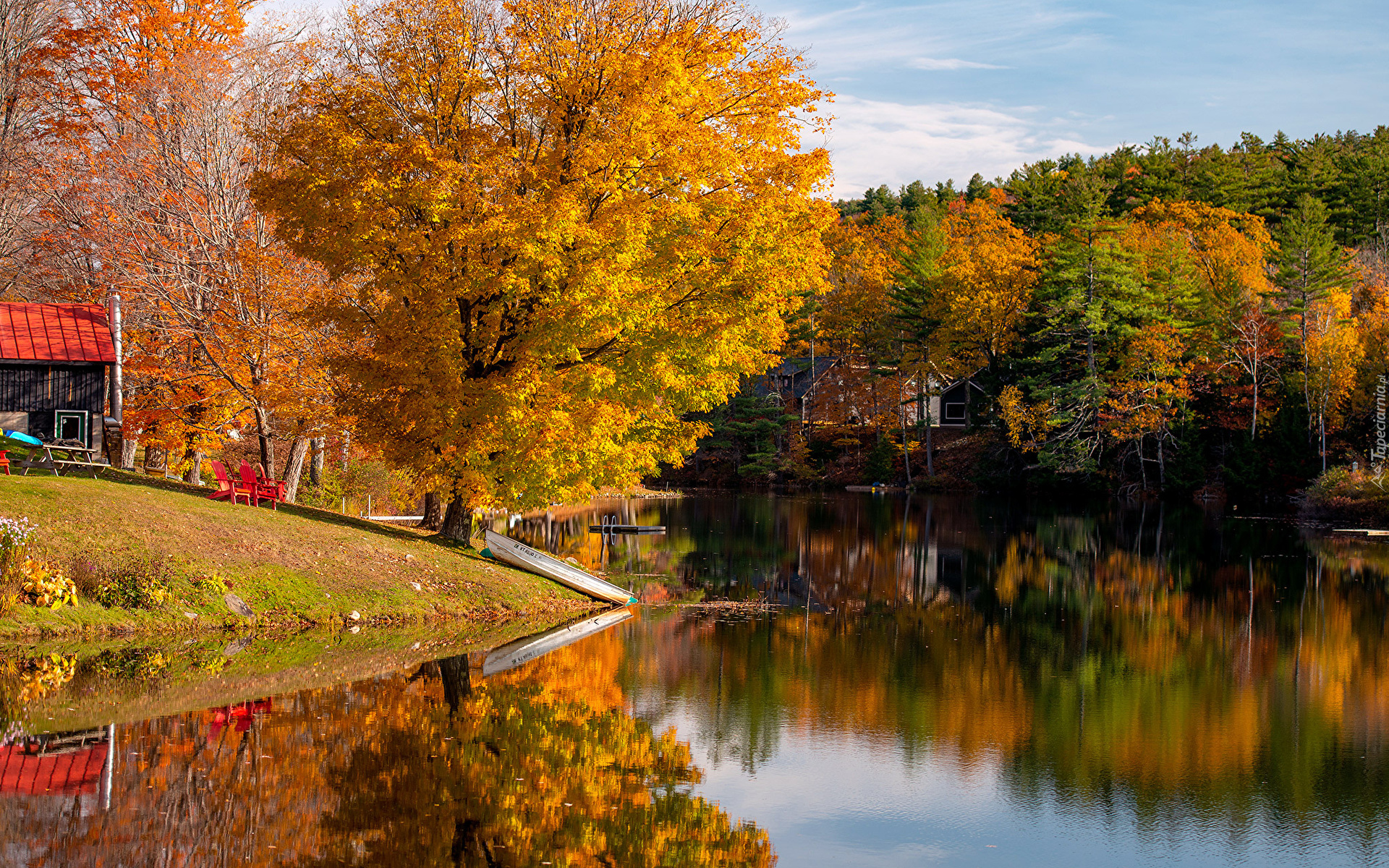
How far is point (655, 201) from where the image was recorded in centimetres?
2306

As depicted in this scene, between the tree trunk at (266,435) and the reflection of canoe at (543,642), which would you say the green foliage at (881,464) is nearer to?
the tree trunk at (266,435)

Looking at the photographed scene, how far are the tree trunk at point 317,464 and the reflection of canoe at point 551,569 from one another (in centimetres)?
1211

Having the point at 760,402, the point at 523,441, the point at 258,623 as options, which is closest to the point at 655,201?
the point at 523,441

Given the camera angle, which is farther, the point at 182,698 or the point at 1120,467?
the point at 1120,467

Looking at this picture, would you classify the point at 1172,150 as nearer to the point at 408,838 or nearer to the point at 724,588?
the point at 724,588

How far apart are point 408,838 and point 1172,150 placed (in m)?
91.8

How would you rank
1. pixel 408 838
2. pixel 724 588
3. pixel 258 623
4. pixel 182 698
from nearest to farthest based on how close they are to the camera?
pixel 408 838, pixel 182 698, pixel 258 623, pixel 724 588

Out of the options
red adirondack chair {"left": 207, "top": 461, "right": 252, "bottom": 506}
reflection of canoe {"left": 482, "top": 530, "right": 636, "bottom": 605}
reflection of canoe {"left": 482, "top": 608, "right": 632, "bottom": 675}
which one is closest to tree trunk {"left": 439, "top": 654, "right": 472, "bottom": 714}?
reflection of canoe {"left": 482, "top": 608, "right": 632, "bottom": 675}

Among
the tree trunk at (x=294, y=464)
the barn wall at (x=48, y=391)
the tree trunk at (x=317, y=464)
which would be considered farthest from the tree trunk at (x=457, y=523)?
the barn wall at (x=48, y=391)

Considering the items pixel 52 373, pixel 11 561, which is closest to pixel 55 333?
pixel 52 373

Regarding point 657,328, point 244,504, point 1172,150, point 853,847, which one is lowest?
→ point 853,847

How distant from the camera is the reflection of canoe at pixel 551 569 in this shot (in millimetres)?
23812

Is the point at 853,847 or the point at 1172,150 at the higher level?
the point at 1172,150

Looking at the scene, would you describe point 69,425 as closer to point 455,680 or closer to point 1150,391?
point 455,680
